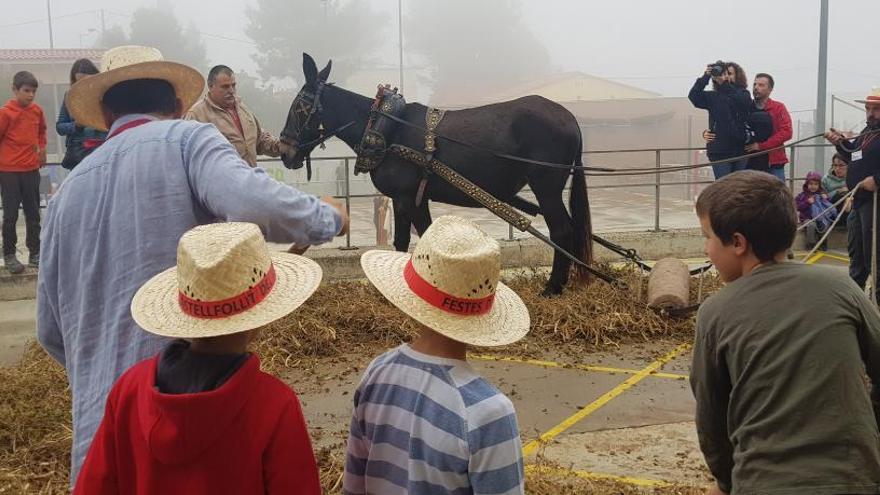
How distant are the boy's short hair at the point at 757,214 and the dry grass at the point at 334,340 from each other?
5.34ft

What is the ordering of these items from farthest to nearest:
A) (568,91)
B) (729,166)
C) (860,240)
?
(568,91) < (729,166) < (860,240)

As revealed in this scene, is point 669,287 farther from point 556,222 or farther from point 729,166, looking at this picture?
point 729,166

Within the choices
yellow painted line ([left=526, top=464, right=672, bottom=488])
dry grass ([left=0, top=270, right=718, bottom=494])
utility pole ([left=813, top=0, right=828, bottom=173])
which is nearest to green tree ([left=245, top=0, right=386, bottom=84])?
utility pole ([left=813, top=0, right=828, bottom=173])

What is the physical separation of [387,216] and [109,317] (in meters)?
9.05

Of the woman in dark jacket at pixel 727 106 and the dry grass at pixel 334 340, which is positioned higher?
the woman in dark jacket at pixel 727 106

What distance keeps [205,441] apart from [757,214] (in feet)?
4.80

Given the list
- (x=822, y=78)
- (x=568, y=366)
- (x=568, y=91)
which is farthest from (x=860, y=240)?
(x=568, y=91)

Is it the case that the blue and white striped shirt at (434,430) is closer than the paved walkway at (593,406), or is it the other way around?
the blue and white striped shirt at (434,430)

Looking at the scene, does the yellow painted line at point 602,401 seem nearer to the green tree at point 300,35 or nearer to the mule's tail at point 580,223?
the mule's tail at point 580,223

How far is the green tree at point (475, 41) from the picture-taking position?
80562mm

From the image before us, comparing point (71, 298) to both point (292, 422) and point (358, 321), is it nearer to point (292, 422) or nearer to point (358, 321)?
point (292, 422)

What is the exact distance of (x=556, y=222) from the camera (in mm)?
6836

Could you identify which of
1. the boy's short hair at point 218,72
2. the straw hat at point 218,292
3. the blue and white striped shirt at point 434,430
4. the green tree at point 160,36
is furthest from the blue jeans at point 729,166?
the green tree at point 160,36

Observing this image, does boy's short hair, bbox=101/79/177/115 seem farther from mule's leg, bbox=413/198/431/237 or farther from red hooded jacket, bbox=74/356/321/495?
mule's leg, bbox=413/198/431/237
